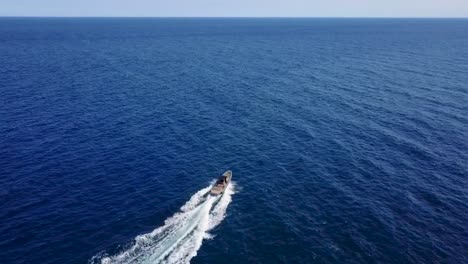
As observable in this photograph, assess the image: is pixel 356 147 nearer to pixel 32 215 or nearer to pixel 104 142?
pixel 104 142

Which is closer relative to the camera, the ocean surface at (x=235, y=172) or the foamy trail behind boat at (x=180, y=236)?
the foamy trail behind boat at (x=180, y=236)

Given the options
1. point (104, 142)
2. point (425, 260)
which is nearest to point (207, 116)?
point (104, 142)

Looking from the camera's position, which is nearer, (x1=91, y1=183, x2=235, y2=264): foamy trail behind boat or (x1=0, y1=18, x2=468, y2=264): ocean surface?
(x1=91, y1=183, x2=235, y2=264): foamy trail behind boat

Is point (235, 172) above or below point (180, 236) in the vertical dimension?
above

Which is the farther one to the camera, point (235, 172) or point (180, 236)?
point (235, 172)
